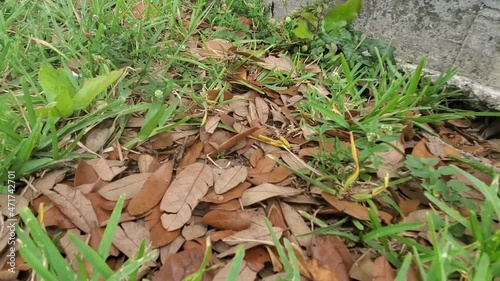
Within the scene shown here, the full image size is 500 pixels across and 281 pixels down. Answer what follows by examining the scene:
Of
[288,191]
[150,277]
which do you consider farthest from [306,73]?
[150,277]

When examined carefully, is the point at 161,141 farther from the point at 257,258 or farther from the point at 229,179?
the point at 257,258

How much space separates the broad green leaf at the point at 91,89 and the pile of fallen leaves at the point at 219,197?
0.08m

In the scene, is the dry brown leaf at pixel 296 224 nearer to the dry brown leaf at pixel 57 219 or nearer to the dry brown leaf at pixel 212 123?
the dry brown leaf at pixel 212 123

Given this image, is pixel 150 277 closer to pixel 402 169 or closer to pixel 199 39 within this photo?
pixel 402 169

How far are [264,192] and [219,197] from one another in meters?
0.12

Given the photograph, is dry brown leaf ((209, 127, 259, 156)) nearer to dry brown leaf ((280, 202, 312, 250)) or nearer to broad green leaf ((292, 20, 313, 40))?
dry brown leaf ((280, 202, 312, 250))

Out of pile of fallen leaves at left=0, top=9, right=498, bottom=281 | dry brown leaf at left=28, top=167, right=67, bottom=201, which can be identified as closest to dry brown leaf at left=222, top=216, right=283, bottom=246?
pile of fallen leaves at left=0, top=9, right=498, bottom=281

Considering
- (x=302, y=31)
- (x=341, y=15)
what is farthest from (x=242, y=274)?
(x=341, y=15)

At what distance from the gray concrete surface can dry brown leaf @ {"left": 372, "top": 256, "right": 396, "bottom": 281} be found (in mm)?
866

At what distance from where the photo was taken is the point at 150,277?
0.97 meters

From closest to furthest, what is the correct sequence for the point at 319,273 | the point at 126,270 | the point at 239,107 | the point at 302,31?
1. the point at 126,270
2. the point at 319,273
3. the point at 239,107
4. the point at 302,31

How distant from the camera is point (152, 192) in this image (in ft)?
3.67

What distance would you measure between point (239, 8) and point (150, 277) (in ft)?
4.53

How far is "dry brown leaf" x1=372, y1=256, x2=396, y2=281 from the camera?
951mm
